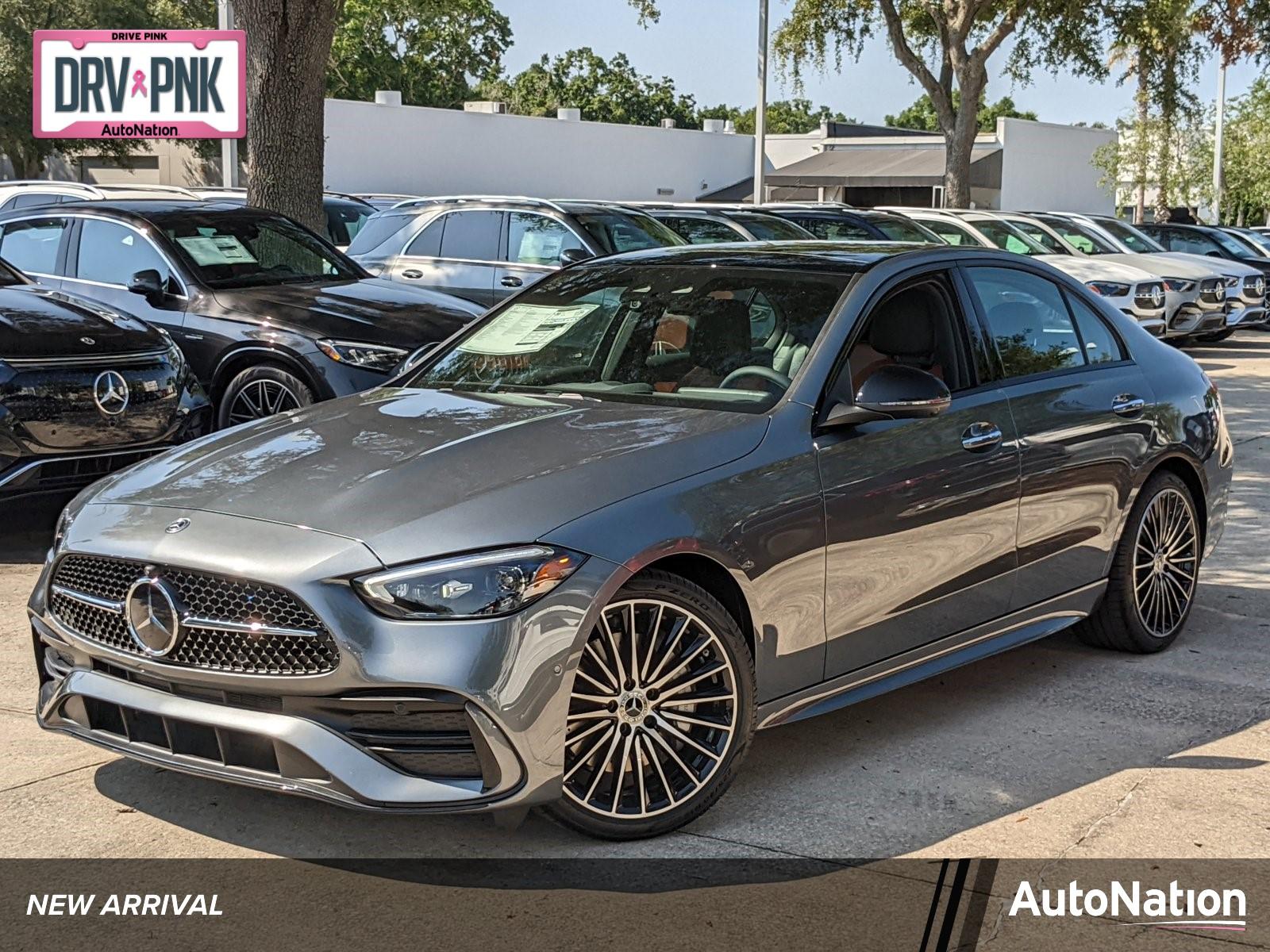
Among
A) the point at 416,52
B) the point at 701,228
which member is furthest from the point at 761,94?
the point at 416,52

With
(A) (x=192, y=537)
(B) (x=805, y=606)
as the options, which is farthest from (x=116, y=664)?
(B) (x=805, y=606)

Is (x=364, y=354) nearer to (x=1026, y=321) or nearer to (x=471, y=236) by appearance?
(x=1026, y=321)

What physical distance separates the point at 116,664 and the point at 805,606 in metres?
1.91

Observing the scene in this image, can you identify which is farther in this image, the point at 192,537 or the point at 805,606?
the point at 805,606

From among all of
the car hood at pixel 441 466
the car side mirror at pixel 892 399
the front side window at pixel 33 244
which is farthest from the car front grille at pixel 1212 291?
the car hood at pixel 441 466

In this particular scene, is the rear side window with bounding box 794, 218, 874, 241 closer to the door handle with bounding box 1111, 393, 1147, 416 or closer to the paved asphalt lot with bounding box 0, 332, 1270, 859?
the door handle with bounding box 1111, 393, 1147, 416

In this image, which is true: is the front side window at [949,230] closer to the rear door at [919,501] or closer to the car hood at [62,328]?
the car hood at [62,328]

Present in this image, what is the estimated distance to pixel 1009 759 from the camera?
5.16m

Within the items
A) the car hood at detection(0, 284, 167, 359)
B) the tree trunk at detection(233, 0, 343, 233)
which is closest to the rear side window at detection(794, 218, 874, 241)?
the tree trunk at detection(233, 0, 343, 233)

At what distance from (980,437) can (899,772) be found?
46.3 inches

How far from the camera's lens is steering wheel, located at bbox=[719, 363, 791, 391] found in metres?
5.05

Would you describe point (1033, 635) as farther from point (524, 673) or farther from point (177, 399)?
point (177, 399)

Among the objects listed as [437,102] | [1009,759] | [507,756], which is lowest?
[1009,759]

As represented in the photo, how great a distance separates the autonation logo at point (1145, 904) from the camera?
394 cm
